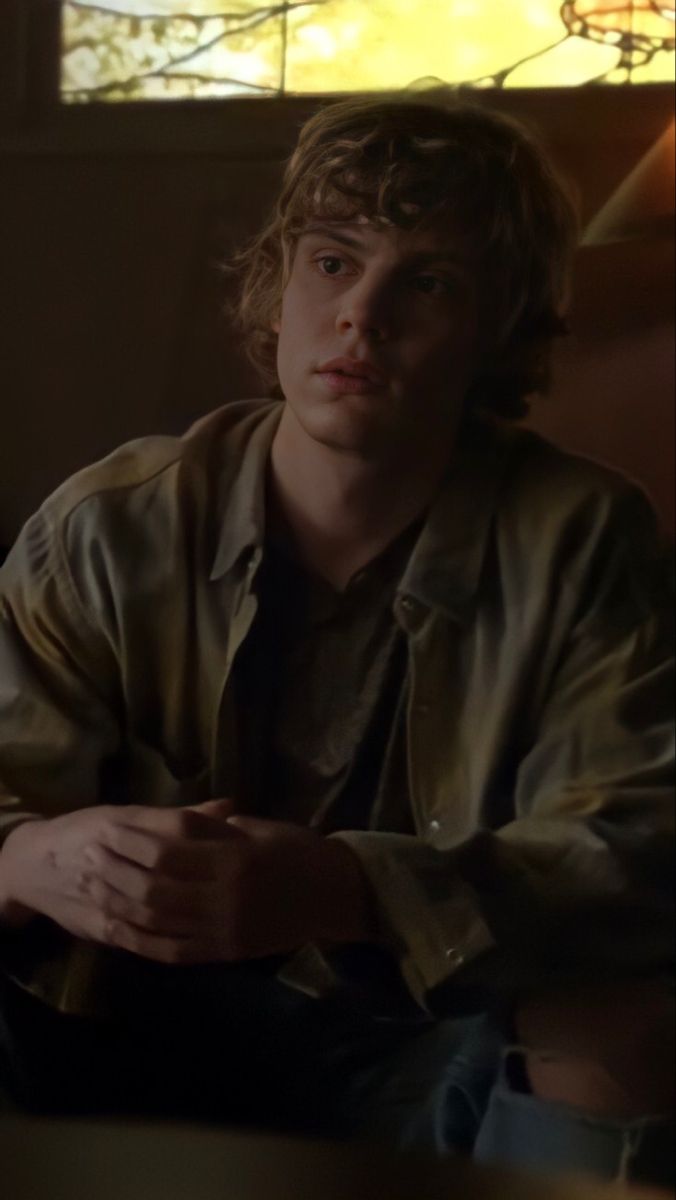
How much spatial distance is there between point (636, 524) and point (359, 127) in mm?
358

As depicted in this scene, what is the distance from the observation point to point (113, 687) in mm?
1118

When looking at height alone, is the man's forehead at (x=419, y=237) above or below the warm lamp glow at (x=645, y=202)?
below

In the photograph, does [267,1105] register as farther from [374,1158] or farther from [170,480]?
[170,480]

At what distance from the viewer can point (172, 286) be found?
111cm

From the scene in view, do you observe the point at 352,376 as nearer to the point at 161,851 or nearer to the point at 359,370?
the point at 359,370

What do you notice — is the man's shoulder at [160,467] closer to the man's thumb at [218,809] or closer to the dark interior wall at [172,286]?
the dark interior wall at [172,286]

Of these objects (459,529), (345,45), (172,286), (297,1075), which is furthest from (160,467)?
(297,1075)

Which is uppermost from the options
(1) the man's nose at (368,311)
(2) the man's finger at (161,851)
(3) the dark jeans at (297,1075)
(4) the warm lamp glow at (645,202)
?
(4) the warm lamp glow at (645,202)

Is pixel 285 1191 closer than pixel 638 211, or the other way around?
pixel 638 211

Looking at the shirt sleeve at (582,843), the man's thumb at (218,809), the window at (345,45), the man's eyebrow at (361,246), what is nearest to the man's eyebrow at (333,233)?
the man's eyebrow at (361,246)

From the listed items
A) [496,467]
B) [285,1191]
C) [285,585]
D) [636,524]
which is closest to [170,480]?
[285,585]

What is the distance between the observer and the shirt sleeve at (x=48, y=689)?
1.12 m

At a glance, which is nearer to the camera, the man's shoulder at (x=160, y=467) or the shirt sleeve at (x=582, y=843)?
the shirt sleeve at (x=582, y=843)

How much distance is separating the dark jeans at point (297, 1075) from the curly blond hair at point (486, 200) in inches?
18.8
